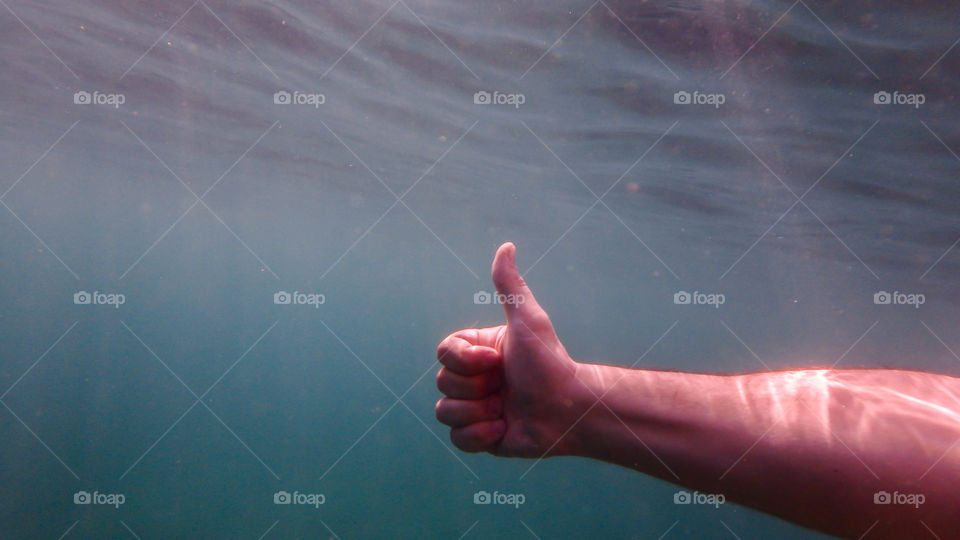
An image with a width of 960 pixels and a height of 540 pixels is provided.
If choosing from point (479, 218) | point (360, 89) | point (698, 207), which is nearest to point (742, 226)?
point (698, 207)

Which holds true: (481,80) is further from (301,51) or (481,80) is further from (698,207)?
(698,207)

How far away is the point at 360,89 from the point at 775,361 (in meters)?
66.8

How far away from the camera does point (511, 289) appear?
10.4 ft
